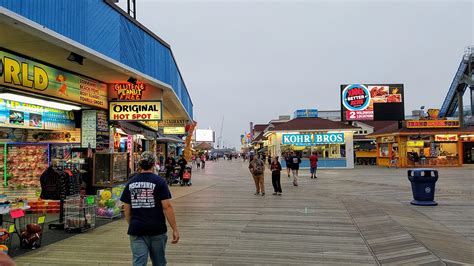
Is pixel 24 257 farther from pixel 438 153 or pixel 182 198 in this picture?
pixel 438 153

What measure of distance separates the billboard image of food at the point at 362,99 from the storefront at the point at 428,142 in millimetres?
4060

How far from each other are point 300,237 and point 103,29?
622cm

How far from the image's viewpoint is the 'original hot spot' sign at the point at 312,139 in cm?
3522

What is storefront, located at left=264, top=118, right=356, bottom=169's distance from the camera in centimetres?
3500

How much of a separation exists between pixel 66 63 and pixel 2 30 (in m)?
2.74

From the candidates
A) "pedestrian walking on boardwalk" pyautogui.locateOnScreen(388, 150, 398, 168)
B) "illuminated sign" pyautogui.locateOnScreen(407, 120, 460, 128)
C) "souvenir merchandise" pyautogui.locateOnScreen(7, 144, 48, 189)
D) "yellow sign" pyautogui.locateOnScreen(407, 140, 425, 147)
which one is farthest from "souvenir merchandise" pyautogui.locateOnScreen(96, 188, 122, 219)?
"illuminated sign" pyautogui.locateOnScreen(407, 120, 460, 128)

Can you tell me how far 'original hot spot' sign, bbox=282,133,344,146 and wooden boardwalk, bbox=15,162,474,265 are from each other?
77.8 ft

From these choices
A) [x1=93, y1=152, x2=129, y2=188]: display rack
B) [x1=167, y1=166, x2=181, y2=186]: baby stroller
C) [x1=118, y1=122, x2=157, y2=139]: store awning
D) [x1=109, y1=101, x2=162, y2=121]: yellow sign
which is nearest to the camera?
[x1=93, y1=152, x2=129, y2=188]: display rack

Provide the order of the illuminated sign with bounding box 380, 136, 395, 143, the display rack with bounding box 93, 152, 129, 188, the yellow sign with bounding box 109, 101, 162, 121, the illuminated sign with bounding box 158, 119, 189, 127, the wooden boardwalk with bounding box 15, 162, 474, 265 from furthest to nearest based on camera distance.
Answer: the illuminated sign with bounding box 380, 136, 395, 143 → the illuminated sign with bounding box 158, 119, 189, 127 → the yellow sign with bounding box 109, 101, 162, 121 → the display rack with bounding box 93, 152, 129, 188 → the wooden boardwalk with bounding box 15, 162, 474, 265

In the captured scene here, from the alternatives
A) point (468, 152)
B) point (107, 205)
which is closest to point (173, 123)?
point (107, 205)

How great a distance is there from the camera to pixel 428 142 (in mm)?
35219

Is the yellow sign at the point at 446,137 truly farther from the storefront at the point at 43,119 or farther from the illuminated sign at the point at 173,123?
the storefront at the point at 43,119

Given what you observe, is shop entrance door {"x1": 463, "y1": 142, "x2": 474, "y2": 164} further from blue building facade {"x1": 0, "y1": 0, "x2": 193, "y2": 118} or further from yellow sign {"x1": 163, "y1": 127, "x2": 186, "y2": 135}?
blue building facade {"x1": 0, "y1": 0, "x2": 193, "y2": 118}

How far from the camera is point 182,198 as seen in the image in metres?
13.4
